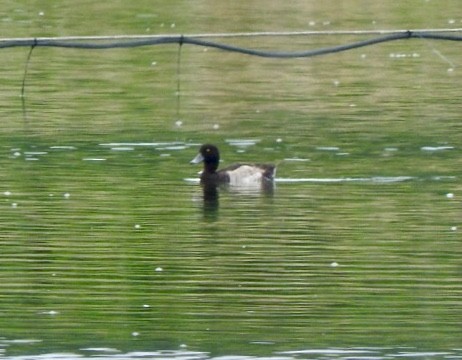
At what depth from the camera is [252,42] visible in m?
29.7

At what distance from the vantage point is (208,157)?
17141 mm

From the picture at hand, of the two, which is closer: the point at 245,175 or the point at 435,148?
the point at 245,175

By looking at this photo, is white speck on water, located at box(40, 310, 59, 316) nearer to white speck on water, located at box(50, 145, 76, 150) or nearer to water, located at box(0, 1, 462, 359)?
water, located at box(0, 1, 462, 359)

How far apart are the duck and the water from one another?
0.12m

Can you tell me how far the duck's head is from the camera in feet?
55.8

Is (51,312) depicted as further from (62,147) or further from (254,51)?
(62,147)

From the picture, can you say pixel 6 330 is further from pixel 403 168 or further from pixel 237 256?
pixel 403 168

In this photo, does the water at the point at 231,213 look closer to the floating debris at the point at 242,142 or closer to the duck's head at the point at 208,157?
the floating debris at the point at 242,142

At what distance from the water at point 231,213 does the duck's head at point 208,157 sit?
18 cm

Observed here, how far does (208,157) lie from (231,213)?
229cm

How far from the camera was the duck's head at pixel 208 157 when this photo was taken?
1702cm

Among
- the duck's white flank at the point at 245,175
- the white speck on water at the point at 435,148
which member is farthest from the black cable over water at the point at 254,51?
the white speck on water at the point at 435,148

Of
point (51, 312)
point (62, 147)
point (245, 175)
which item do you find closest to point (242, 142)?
point (62, 147)

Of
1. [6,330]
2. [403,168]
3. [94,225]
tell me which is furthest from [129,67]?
[6,330]
